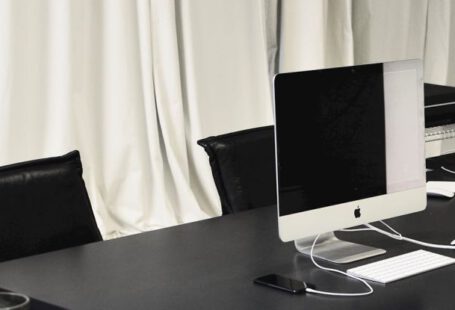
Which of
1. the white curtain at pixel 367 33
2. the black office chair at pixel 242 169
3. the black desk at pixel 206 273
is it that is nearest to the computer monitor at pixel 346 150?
the black desk at pixel 206 273

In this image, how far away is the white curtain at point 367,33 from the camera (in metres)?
5.24

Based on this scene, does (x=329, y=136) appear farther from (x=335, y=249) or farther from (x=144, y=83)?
(x=144, y=83)

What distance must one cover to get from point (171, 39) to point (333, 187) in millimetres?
2605

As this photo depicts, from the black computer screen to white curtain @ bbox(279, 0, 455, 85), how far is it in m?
3.00

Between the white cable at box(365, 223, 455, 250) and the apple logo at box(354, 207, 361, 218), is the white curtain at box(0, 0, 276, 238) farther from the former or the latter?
the apple logo at box(354, 207, 361, 218)

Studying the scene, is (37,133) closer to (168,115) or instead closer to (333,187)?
(168,115)

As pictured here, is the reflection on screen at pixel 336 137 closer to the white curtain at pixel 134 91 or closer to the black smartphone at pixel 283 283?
the black smartphone at pixel 283 283

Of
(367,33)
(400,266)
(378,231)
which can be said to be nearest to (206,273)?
(400,266)

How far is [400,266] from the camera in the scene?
215 cm

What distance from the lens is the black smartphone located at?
1978 millimetres

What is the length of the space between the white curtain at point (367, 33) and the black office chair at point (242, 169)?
2392mm

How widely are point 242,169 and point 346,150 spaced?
0.70 meters

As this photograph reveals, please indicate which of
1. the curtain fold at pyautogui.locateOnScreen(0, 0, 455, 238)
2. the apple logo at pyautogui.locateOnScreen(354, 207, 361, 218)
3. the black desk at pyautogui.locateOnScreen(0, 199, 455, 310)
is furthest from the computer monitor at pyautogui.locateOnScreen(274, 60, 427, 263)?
the curtain fold at pyautogui.locateOnScreen(0, 0, 455, 238)

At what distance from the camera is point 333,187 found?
85.7 inches
